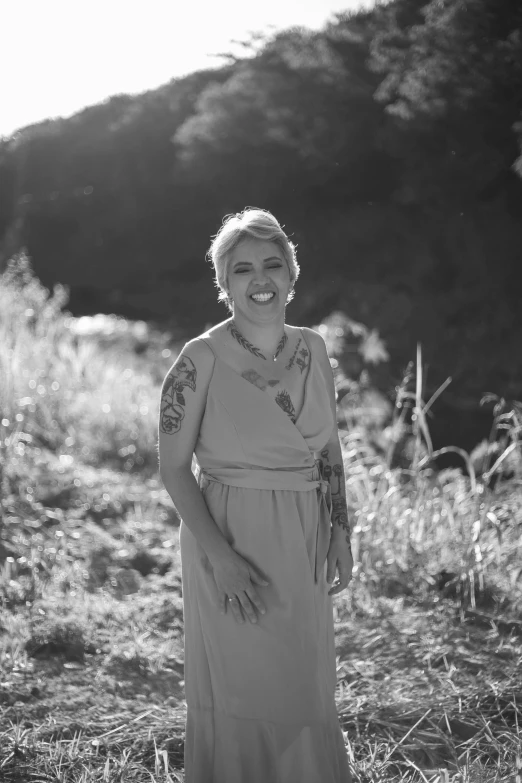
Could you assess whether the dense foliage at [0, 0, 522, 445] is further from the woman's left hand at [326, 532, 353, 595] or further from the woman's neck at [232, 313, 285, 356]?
the woman's left hand at [326, 532, 353, 595]

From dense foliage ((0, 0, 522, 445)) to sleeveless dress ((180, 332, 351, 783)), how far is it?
134 inches

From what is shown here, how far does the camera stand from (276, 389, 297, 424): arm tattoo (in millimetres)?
2066

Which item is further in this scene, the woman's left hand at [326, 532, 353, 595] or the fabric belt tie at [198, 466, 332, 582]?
the woman's left hand at [326, 532, 353, 595]

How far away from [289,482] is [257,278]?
1.82 feet

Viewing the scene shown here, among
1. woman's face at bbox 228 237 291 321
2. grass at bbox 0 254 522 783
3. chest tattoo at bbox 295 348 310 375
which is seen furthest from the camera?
grass at bbox 0 254 522 783

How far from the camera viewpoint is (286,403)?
208cm

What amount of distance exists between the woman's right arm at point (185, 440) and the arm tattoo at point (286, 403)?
0.66 feet

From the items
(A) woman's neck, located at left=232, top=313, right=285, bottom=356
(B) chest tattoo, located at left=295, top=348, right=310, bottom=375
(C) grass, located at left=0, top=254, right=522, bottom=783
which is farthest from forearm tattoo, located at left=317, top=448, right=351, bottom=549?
(C) grass, located at left=0, top=254, right=522, bottom=783

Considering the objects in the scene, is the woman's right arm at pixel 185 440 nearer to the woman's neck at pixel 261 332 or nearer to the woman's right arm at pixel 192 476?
the woman's right arm at pixel 192 476

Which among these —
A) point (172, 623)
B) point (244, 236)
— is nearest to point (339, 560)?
point (244, 236)

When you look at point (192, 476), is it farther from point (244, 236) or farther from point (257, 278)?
point (244, 236)

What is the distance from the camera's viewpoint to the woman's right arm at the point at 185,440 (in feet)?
6.55

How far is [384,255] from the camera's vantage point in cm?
661

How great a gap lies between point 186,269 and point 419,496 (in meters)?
5.02
